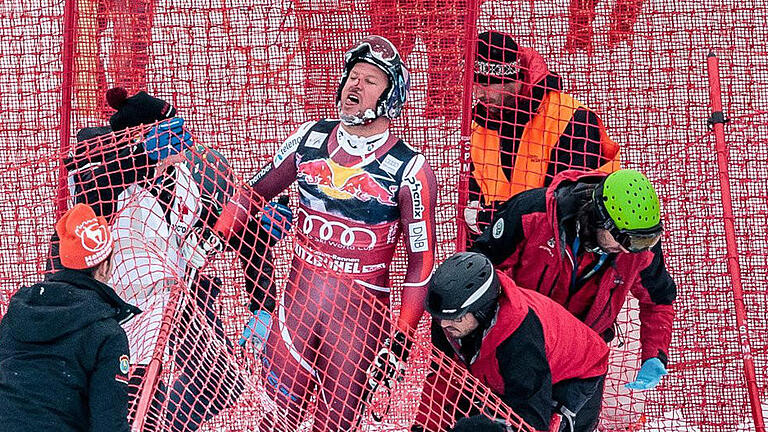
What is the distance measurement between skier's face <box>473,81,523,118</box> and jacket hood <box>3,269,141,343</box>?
7.48 feet

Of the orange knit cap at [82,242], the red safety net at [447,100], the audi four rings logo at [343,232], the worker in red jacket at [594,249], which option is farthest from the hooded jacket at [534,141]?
the orange knit cap at [82,242]

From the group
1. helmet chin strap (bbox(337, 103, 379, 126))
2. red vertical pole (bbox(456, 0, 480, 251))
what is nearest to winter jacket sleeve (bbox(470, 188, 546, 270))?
helmet chin strap (bbox(337, 103, 379, 126))

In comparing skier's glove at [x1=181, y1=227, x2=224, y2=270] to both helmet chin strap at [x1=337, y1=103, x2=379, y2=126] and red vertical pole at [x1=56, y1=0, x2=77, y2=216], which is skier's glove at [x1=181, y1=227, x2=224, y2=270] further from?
red vertical pole at [x1=56, y1=0, x2=77, y2=216]

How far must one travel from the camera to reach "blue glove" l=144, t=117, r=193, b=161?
14.4ft

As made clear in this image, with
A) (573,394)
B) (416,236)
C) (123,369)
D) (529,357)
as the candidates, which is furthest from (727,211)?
(123,369)

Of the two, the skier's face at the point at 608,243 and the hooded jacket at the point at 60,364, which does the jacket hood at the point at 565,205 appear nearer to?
the skier's face at the point at 608,243

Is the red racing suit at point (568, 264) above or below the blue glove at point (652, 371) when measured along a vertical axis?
above

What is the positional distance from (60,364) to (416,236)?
1.52m

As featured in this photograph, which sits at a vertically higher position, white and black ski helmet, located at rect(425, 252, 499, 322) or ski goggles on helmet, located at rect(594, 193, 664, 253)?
ski goggles on helmet, located at rect(594, 193, 664, 253)

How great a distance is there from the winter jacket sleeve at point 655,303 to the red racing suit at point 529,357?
407 mm

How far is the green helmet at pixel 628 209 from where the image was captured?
3.77 metres

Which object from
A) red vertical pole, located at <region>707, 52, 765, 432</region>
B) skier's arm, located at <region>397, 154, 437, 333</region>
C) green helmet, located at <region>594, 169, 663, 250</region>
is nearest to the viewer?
green helmet, located at <region>594, 169, 663, 250</region>

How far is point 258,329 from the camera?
456 cm

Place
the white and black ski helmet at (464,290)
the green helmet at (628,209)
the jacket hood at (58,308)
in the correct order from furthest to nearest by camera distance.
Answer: the green helmet at (628,209)
the white and black ski helmet at (464,290)
the jacket hood at (58,308)
